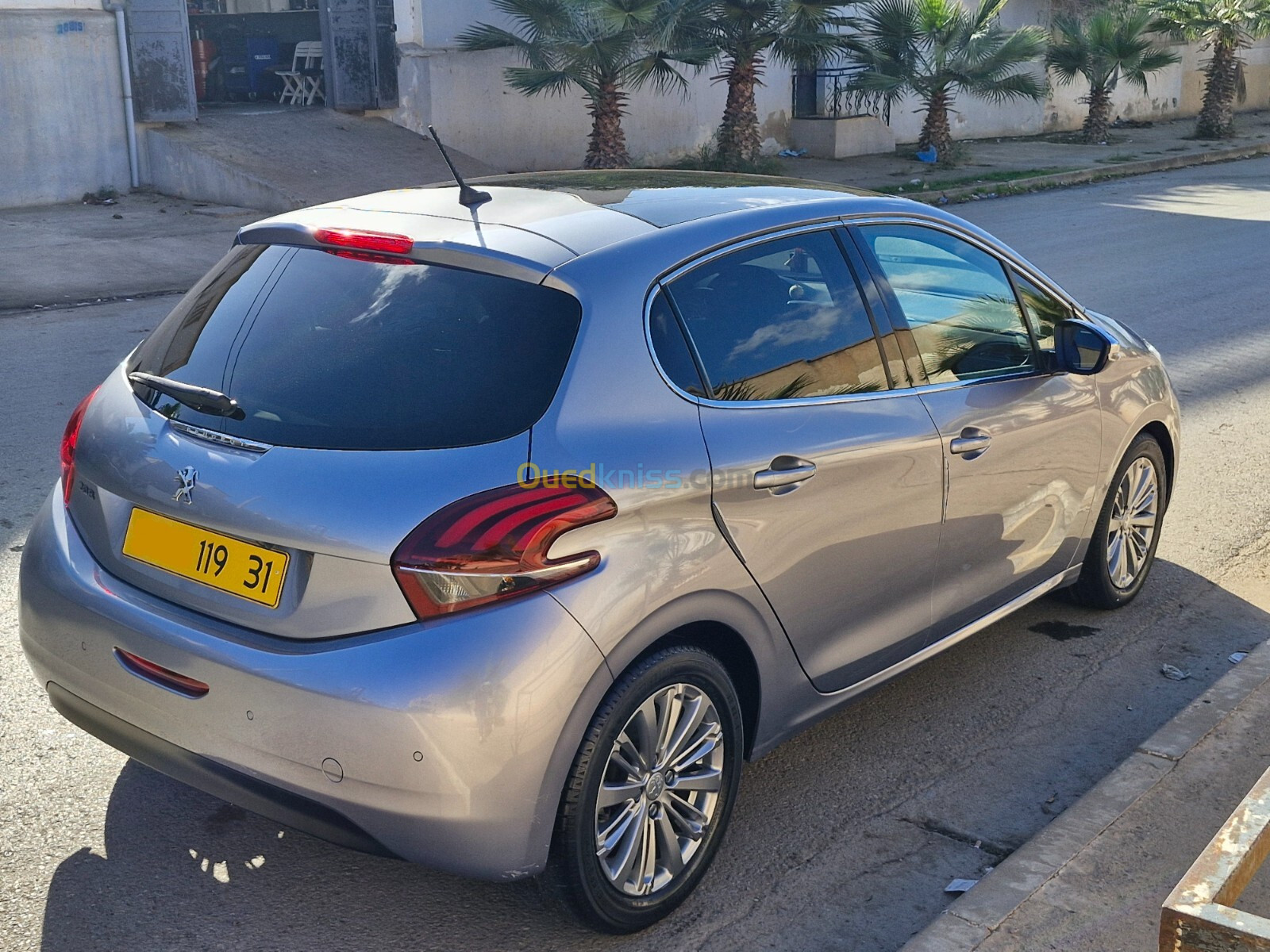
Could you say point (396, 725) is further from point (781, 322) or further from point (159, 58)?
point (159, 58)

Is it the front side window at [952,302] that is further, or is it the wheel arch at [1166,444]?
the wheel arch at [1166,444]

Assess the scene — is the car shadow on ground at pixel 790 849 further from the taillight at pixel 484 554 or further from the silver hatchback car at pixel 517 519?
the taillight at pixel 484 554

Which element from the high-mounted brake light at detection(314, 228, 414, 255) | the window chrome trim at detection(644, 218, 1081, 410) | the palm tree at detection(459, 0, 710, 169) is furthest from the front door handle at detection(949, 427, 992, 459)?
the palm tree at detection(459, 0, 710, 169)

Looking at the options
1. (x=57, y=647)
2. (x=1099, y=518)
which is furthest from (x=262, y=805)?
(x=1099, y=518)

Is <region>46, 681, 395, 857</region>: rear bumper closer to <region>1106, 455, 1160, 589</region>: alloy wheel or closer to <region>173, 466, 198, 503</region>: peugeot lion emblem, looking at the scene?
<region>173, 466, 198, 503</region>: peugeot lion emblem

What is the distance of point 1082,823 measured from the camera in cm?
354

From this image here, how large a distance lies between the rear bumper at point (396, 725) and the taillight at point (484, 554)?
0.05 meters

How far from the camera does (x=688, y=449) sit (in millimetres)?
3141

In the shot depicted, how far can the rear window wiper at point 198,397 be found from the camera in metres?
3.15

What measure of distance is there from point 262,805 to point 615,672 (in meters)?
0.81

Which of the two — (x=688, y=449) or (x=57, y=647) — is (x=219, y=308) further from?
(x=688, y=449)

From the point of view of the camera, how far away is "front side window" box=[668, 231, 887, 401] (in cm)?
337

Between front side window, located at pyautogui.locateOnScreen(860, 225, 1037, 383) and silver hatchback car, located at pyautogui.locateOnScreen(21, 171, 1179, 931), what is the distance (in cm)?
3

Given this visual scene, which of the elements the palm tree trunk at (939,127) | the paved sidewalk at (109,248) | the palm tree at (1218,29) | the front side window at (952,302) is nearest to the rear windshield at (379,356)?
the front side window at (952,302)
